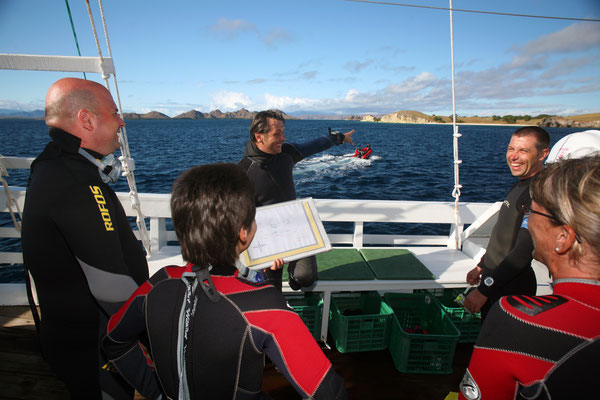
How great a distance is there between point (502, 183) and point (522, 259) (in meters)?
26.5

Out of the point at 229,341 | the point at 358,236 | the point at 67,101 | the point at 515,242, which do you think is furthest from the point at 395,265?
the point at 67,101

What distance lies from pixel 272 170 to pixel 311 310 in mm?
1632

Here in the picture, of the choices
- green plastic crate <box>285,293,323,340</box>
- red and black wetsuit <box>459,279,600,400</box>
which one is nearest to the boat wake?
green plastic crate <box>285,293,323,340</box>

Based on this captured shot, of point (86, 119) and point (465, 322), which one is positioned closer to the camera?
point (86, 119)

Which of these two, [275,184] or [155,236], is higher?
[275,184]

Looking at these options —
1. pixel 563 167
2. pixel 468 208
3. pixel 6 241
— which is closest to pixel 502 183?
pixel 468 208

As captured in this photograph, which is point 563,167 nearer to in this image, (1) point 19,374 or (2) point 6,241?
(1) point 19,374

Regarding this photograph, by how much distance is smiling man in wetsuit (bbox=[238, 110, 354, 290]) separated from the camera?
3.16m

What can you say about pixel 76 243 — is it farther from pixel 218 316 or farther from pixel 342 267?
pixel 342 267

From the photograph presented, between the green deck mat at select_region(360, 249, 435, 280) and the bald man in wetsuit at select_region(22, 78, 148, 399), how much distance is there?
2668 mm

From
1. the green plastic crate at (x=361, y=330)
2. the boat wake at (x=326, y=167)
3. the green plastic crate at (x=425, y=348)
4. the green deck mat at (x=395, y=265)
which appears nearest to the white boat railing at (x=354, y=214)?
the green deck mat at (x=395, y=265)

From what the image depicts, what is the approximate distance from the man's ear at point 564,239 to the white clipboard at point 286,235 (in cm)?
159

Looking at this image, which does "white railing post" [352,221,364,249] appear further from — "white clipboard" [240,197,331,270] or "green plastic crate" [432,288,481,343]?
"white clipboard" [240,197,331,270]

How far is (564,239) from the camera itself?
45.9 inches
